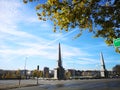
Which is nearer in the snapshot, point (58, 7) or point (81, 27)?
point (58, 7)

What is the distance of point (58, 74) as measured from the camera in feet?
267

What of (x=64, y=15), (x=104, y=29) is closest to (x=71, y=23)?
(x=64, y=15)

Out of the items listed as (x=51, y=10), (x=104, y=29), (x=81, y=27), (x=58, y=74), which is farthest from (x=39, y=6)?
(x=58, y=74)

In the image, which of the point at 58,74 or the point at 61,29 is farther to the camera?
the point at 58,74

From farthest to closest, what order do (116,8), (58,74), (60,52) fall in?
(58,74), (60,52), (116,8)

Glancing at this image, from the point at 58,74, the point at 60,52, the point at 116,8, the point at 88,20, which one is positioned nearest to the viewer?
the point at 116,8

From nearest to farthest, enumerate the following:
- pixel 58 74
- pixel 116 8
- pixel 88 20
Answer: pixel 116 8, pixel 88 20, pixel 58 74

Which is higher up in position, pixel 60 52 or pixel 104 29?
pixel 60 52

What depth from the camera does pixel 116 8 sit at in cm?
1059

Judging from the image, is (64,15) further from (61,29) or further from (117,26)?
(117,26)

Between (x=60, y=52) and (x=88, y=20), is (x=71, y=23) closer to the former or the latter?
(x=88, y=20)

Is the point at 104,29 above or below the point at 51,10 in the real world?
below

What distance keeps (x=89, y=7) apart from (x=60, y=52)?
2492 inches

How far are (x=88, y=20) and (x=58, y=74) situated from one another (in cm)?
7131
